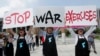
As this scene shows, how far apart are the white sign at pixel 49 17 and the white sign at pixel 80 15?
51cm

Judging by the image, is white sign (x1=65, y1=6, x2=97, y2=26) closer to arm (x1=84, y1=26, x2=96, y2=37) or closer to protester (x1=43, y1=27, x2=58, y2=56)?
arm (x1=84, y1=26, x2=96, y2=37)

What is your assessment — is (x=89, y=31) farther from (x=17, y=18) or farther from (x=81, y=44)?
(x=17, y=18)

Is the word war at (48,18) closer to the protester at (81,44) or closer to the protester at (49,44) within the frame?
the protester at (49,44)

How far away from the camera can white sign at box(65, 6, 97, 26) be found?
44.8ft

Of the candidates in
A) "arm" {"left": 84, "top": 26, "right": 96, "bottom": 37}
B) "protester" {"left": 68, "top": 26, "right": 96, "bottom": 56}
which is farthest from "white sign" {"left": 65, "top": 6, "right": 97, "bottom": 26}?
"protester" {"left": 68, "top": 26, "right": 96, "bottom": 56}

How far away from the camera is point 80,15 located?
13.8m

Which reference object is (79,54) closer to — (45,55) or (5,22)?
(45,55)

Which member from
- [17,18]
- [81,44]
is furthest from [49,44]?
[17,18]

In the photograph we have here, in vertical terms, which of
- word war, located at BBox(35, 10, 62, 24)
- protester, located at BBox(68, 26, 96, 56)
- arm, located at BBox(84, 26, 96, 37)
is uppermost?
word war, located at BBox(35, 10, 62, 24)

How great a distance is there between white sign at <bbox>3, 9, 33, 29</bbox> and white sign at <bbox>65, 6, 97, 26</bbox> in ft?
4.56

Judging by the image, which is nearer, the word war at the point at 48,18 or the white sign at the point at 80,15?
the word war at the point at 48,18

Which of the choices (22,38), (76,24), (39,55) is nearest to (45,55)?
(22,38)

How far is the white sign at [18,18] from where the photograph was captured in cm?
1345

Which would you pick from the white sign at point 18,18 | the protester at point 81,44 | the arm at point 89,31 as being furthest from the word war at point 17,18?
the arm at point 89,31
